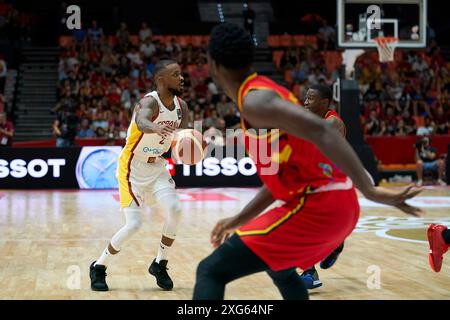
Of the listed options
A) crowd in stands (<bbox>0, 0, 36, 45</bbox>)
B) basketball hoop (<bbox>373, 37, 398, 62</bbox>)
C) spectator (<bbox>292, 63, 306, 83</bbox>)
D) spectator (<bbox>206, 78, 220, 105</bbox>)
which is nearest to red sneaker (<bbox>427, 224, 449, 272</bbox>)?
basketball hoop (<bbox>373, 37, 398, 62</bbox>)

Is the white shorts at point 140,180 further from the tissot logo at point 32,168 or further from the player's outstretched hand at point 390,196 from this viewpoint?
the tissot logo at point 32,168

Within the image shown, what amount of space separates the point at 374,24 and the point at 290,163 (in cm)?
1381

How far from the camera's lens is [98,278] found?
571 cm

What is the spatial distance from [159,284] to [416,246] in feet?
11.2

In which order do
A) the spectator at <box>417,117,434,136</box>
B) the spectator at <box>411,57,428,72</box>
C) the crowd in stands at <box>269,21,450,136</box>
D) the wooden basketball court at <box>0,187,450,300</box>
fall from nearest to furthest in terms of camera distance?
the wooden basketball court at <box>0,187,450,300</box>
the spectator at <box>417,117,434,136</box>
the crowd in stands at <box>269,21,450,136</box>
the spectator at <box>411,57,428,72</box>

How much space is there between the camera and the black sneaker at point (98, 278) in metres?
5.64

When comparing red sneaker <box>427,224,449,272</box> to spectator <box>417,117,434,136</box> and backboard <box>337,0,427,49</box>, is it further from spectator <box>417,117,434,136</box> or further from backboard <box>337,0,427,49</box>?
spectator <box>417,117,434,136</box>

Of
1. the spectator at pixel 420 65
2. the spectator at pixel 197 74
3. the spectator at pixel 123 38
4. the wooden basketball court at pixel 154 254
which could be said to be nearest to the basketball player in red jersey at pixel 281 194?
the wooden basketball court at pixel 154 254

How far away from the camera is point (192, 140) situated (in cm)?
596

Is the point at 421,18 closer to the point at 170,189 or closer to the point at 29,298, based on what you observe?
the point at 170,189

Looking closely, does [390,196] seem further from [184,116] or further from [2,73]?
[2,73]

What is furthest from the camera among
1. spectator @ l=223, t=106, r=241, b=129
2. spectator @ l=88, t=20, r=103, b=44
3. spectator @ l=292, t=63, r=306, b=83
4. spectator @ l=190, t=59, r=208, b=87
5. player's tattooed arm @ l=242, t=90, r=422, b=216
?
spectator @ l=88, t=20, r=103, b=44

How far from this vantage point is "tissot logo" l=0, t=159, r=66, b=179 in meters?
15.6

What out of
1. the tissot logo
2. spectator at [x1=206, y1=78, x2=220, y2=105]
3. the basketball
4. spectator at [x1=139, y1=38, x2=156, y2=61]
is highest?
spectator at [x1=139, y1=38, x2=156, y2=61]
